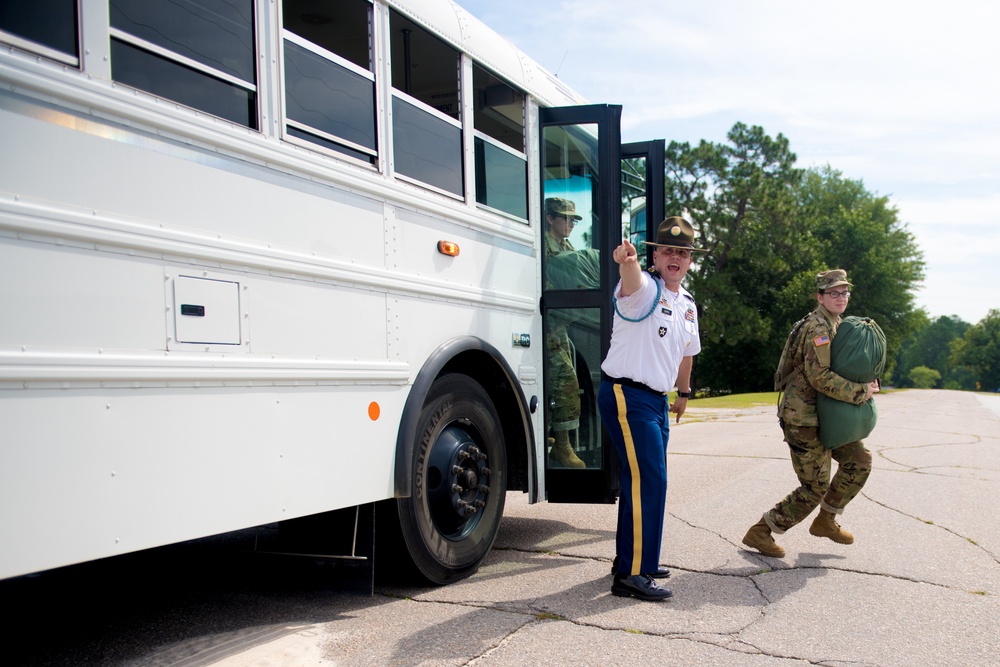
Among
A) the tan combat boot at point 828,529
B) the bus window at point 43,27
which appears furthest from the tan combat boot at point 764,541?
the bus window at point 43,27

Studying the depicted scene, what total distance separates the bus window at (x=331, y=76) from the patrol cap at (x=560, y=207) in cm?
172

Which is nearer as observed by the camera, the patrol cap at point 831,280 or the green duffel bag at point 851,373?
the green duffel bag at point 851,373

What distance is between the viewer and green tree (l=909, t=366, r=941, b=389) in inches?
5133

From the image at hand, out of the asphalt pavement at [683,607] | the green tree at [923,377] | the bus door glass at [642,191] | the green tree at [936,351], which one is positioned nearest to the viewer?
the asphalt pavement at [683,607]

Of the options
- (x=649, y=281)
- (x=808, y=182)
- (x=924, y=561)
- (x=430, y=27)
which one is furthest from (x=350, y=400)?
(x=808, y=182)

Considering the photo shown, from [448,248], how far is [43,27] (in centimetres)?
212

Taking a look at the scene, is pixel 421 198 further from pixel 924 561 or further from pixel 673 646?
pixel 924 561

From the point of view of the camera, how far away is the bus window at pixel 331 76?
3.45 m

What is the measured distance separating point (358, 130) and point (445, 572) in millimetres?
2132

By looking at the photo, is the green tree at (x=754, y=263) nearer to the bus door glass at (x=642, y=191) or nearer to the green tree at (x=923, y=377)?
the bus door glass at (x=642, y=191)

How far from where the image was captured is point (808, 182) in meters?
57.3

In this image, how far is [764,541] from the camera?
512 centimetres

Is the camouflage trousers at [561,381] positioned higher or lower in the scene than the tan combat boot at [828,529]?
higher

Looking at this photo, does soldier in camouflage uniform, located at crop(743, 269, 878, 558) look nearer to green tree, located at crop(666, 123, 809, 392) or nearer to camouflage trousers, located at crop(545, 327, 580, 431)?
camouflage trousers, located at crop(545, 327, 580, 431)
